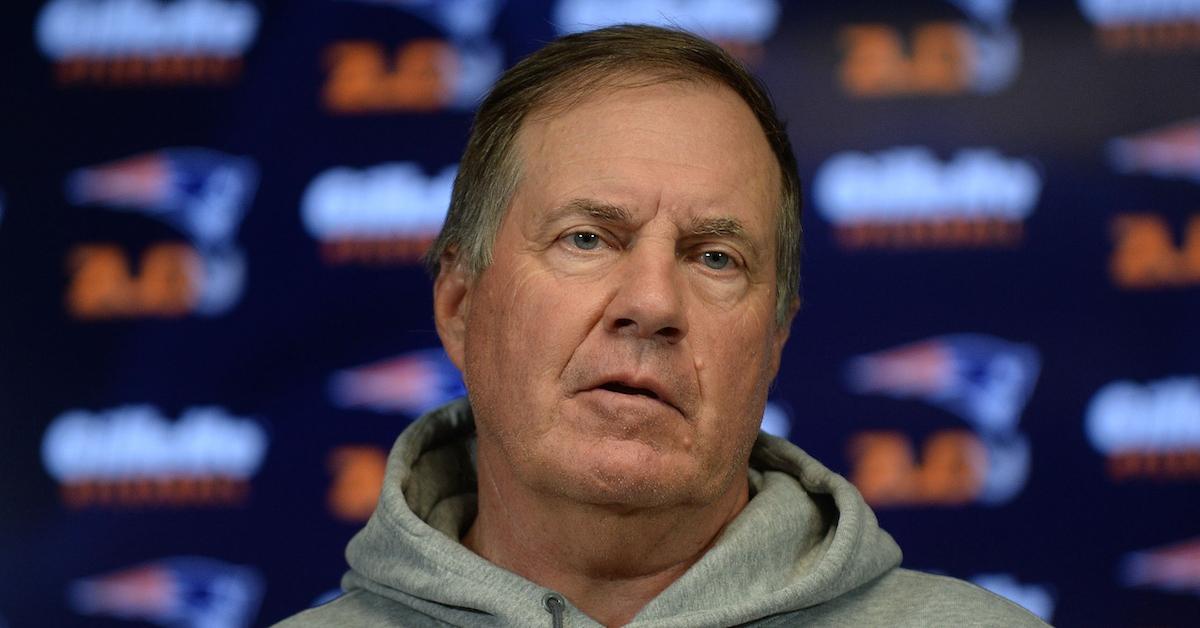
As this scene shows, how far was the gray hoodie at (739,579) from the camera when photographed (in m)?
1.79

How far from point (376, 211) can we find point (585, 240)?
1.56m

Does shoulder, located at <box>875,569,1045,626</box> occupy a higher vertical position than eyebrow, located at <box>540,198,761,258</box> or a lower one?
lower

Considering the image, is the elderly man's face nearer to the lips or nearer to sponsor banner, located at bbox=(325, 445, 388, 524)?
the lips

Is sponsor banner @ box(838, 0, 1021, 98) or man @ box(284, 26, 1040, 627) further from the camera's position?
sponsor banner @ box(838, 0, 1021, 98)

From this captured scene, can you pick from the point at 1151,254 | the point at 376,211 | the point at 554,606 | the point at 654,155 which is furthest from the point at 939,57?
the point at 554,606

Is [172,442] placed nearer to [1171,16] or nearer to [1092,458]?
[1092,458]

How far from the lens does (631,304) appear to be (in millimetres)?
1731

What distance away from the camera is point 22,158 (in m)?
3.39

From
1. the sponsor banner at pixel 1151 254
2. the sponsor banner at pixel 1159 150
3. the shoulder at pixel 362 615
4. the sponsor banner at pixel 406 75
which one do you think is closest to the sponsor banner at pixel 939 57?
the sponsor banner at pixel 1159 150

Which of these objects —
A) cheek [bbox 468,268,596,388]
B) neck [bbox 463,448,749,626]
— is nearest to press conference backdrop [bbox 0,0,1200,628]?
neck [bbox 463,448,749,626]

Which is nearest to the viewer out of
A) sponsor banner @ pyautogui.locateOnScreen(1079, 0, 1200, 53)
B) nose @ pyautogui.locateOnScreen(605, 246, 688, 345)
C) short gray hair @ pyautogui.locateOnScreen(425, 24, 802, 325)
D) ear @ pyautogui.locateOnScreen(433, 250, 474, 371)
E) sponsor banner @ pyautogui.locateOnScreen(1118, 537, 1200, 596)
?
nose @ pyautogui.locateOnScreen(605, 246, 688, 345)

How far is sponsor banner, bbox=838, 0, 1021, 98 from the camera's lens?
129 inches

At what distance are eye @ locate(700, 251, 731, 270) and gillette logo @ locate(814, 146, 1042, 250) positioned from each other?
4.67ft

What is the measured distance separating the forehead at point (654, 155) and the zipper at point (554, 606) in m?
0.53
